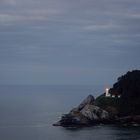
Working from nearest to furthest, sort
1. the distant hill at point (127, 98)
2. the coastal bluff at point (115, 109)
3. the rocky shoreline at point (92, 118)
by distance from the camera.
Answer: the rocky shoreline at point (92, 118), the coastal bluff at point (115, 109), the distant hill at point (127, 98)

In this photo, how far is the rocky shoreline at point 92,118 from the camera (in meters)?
148

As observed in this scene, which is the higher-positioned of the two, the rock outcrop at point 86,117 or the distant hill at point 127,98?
the distant hill at point 127,98

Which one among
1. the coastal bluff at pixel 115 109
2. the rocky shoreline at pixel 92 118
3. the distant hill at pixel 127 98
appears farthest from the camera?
the distant hill at pixel 127 98

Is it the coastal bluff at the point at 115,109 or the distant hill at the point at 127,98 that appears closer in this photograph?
the coastal bluff at the point at 115,109

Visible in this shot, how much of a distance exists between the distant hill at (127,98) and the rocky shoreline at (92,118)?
7.85ft

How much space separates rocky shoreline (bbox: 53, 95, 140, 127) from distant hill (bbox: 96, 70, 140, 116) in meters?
2.39

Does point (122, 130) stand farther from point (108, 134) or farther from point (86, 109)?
point (86, 109)

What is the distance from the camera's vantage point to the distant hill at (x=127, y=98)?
15330 cm

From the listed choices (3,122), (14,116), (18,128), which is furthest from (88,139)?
(14,116)

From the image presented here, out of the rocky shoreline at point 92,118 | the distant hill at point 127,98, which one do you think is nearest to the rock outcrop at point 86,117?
the rocky shoreline at point 92,118

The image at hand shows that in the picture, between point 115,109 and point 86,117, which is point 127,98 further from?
point 86,117

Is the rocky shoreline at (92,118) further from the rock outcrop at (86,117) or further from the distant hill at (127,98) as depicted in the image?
the distant hill at (127,98)

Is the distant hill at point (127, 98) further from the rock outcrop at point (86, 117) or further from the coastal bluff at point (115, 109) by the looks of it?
the rock outcrop at point (86, 117)

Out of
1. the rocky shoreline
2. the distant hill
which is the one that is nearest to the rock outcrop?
the rocky shoreline
